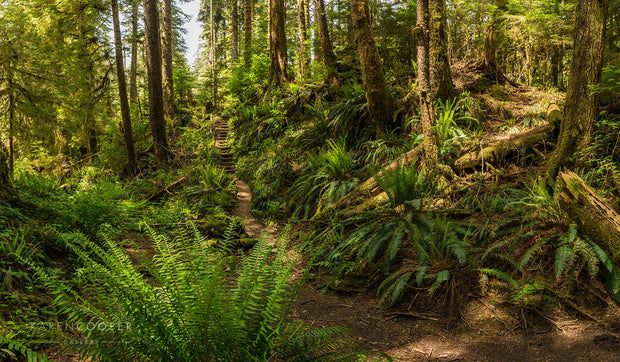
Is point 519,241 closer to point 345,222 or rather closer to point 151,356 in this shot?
point 345,222

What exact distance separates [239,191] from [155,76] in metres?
4.13

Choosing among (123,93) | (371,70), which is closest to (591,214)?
(371,70)

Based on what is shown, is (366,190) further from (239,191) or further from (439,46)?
(239,191)

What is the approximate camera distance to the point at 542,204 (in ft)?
12.8

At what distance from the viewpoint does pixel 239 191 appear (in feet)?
33.4

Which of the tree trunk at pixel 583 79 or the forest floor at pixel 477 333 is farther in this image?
the tree trunk at pixel 583 79

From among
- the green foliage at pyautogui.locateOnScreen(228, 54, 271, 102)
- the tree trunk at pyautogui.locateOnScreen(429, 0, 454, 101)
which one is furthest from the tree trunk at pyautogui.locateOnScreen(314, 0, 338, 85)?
the green foliage at pyautogui.locateOnScreen(228, 54, 271, 102)

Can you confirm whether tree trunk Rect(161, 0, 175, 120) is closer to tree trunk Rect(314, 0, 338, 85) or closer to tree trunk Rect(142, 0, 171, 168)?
tree trunk Rect(142, 0, 171, 168)

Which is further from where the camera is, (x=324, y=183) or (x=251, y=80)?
(x=251, y=80)

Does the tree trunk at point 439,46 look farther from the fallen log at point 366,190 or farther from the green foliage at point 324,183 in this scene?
the green foliage at point 324,183

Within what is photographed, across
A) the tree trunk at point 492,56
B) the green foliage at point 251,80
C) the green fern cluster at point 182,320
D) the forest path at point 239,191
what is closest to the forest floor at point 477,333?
the green fern cluster at point 182,320

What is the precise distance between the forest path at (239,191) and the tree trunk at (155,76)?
252 centimetres

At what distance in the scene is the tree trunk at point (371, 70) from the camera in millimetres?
7168

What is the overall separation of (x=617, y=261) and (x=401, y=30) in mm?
8140
